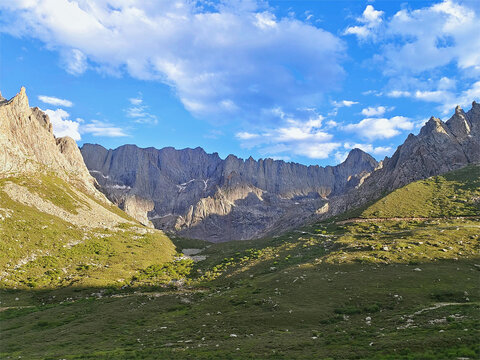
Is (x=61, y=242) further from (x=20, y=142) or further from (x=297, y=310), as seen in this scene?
(x=20, y=142)

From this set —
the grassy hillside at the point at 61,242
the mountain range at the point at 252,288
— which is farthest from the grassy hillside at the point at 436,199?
the grassy hillside at the point at 61,242

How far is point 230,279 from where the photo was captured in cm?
7650

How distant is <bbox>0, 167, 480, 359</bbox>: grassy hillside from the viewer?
26109 millimetres

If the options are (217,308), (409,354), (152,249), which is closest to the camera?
(409,354)

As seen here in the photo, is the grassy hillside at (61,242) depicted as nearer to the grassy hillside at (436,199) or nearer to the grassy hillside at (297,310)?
the grassy hillside at (297,310)

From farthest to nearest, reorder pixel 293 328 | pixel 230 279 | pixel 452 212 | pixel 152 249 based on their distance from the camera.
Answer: pixel 152 249, pixel 452 212, pixel 230 279, pixel 293 328

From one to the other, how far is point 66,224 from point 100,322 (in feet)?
302

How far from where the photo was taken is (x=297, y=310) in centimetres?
4062

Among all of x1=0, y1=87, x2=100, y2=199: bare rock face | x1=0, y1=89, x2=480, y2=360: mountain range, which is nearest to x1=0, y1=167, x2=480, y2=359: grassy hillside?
x1=0, y1=89, x2=480, y2=360: mountain range

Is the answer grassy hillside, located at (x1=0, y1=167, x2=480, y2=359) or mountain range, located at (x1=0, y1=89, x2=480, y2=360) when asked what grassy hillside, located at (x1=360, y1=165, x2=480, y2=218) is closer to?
mountain range, located at (x1=0, y1=89, x2=480, y2=360)

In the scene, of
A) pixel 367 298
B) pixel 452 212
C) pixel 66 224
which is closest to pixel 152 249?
pixel 66 224

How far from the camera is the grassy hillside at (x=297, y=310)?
26.1 meters

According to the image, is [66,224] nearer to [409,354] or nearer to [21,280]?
[21,280]

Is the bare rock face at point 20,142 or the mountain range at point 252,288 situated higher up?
the bare rock face at point 20,142
